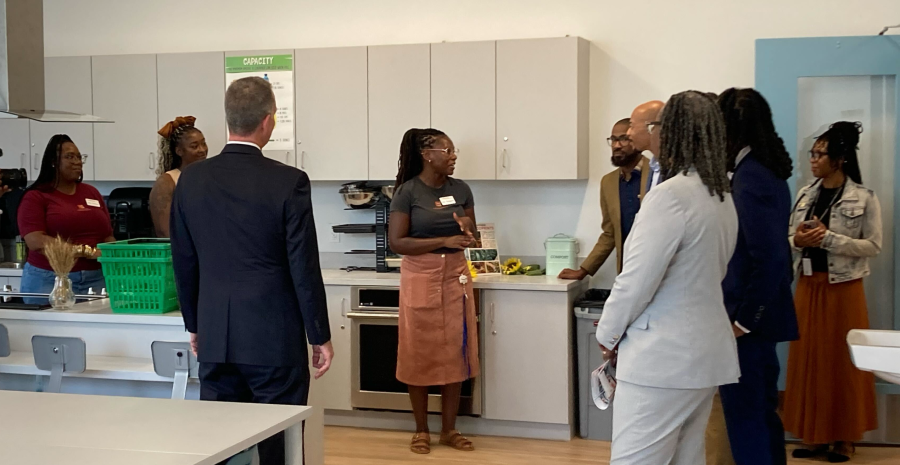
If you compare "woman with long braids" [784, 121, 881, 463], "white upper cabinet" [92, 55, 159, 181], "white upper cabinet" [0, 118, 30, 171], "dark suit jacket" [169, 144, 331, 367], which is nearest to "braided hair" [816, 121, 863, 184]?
"woman with long braids" [784, 121, 881, 463]

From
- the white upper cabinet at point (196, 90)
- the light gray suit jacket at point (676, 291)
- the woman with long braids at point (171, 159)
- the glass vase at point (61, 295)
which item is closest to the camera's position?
the light gray suit jacket at point (676, 291)

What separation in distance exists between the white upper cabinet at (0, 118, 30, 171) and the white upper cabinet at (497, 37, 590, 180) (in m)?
3.13

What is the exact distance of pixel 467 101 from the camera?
5.01 meters

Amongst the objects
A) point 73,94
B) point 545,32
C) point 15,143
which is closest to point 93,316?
point 73,94

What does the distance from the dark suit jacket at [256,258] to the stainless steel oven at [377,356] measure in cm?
203

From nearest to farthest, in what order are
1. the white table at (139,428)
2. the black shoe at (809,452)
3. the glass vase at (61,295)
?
1. the white table at (139,428)
2. the glass vase at (61,295)
3. the black shoe at (809,452)

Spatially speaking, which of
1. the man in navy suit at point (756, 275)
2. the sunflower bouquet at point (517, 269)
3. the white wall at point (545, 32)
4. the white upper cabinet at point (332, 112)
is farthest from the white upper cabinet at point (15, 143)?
the man in navy suit at point (756, 275)

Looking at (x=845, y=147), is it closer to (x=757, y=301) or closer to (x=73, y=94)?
(x=757, y=301)

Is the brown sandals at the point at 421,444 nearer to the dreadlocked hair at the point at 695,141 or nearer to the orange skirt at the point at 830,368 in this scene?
the orange skirt at the point at 830,368

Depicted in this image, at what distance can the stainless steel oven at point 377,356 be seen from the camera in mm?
4832

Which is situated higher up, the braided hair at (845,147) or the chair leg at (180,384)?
the braided hair at (845,147)

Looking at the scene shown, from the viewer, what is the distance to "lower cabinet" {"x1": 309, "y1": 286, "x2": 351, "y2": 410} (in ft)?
16.2

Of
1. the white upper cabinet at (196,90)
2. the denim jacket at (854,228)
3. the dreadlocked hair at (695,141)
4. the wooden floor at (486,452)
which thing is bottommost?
the wooden floor at (486,452)

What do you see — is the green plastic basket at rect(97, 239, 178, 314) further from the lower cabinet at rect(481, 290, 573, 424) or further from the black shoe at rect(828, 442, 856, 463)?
the black shoe at rect(828, 442, 856, 463)
